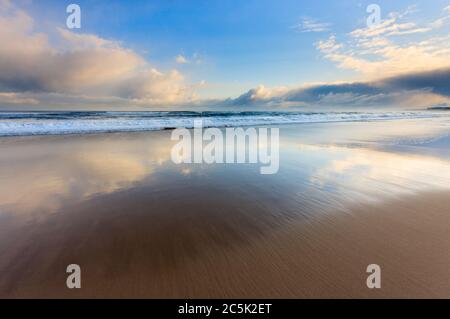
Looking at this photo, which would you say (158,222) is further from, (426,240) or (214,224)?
(426,240)

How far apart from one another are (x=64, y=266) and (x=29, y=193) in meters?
2.69

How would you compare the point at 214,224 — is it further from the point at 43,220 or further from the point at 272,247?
the point at 43,220

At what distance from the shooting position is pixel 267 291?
193 cm

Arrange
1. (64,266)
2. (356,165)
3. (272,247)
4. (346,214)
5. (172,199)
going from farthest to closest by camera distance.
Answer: (356,165)
(172,199)
(346,214)
(272,247)
(64,266)

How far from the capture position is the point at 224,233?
2.78 metres

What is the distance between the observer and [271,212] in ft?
10.9

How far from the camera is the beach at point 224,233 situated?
199 cm

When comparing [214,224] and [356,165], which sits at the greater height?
[356,165]

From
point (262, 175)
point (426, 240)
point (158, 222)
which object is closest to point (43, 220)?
point (158, 222)

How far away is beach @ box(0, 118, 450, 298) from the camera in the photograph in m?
1.99

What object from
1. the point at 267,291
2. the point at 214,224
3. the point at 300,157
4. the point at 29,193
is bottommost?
the point at 267,291

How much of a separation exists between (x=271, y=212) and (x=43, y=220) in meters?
3.19

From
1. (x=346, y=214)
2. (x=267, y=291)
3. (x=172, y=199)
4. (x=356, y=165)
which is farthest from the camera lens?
(x=356, y=165)

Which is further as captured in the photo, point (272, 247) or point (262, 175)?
point (262, 175)
